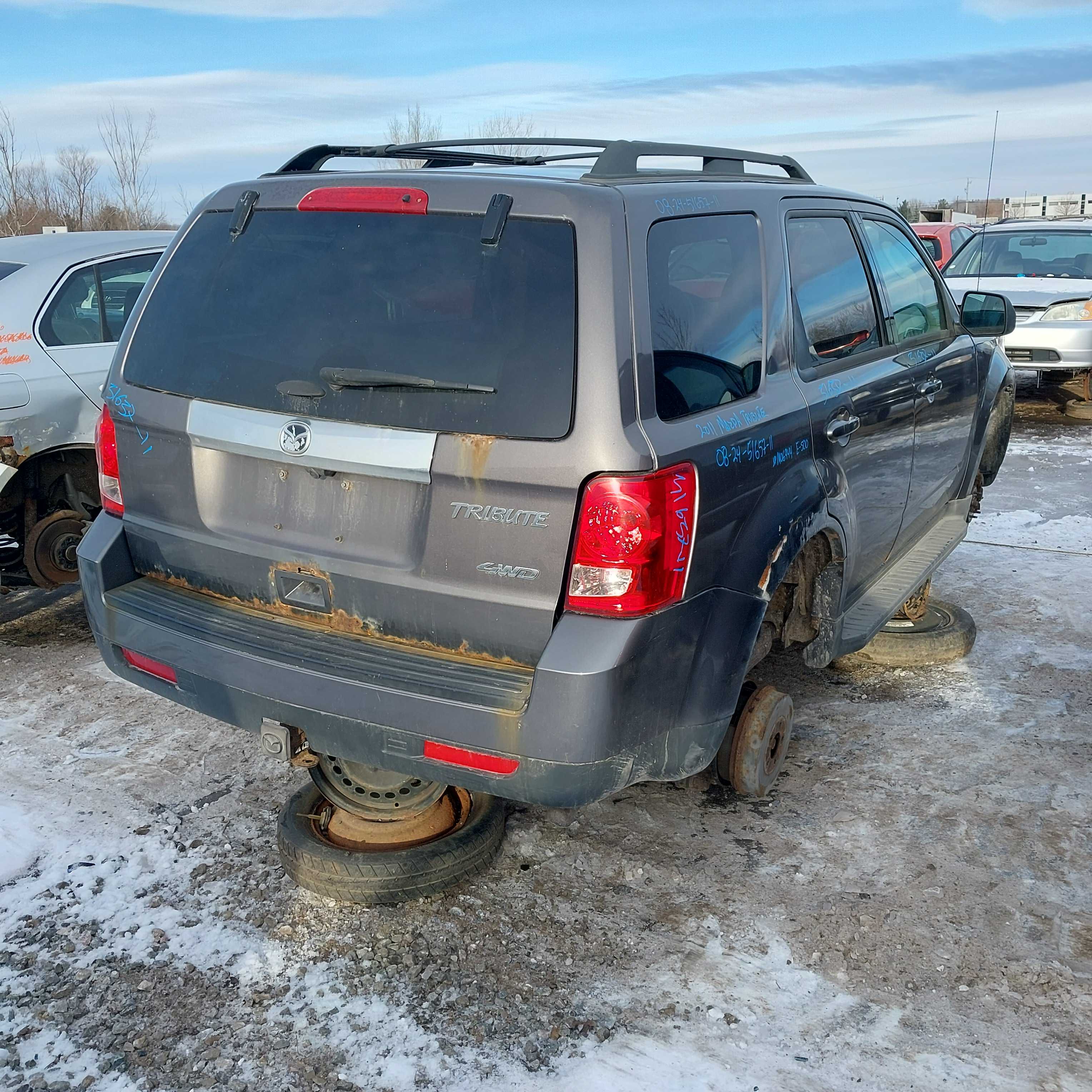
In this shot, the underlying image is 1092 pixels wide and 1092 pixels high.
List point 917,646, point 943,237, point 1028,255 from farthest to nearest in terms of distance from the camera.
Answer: point 943,237, point 1028,255, point 917,646

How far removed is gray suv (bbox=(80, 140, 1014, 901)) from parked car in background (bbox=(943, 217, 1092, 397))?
26.8ft

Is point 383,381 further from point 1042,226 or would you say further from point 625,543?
point 1042,226

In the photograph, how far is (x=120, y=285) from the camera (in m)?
5.75

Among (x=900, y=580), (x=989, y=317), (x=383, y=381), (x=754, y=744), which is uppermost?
(x=383, y=381)

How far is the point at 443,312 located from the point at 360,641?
0.87 m

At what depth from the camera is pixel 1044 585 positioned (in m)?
6.10

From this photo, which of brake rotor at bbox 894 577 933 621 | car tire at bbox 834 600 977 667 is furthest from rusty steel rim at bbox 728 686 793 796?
brake rotor at bbox 894 577 933 621

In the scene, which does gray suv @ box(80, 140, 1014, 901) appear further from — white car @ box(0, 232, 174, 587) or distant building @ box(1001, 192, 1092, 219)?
distant building @ box(1001, 192, 1092, 219)

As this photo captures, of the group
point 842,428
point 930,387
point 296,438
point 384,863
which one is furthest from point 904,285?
point 384,863

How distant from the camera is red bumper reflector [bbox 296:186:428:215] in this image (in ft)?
9.21

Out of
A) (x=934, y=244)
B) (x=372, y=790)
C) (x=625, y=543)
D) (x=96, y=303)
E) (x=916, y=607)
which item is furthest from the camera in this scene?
(x=934, y=244)

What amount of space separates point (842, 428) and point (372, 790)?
1.87 m

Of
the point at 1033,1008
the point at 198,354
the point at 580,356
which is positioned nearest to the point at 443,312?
the point at 580,356

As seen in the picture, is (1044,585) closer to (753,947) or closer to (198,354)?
(753,947)
